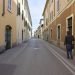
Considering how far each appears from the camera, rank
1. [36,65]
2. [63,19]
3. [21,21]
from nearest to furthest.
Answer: [36,65] → [63,19] → [21,21]

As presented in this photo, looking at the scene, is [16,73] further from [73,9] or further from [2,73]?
[73,9]

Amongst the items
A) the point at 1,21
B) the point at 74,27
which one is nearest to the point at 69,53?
the point at 74,27

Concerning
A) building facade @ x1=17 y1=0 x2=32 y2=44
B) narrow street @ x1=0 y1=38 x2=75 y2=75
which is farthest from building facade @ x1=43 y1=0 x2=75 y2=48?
building facade @ x1=17 y1=0 x2=32 y2=44

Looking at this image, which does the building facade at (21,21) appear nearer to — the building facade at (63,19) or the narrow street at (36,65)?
the building facade at (63,19)

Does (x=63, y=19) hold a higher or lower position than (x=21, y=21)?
lower

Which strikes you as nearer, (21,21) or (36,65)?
(36,65)

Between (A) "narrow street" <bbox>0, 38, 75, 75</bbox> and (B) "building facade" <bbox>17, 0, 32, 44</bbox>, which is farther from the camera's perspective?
(B) "building facade" <bbox>17, 0, 32, 44</bbox>

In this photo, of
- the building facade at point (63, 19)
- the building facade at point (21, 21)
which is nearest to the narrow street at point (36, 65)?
the building facade at point (63, 19)

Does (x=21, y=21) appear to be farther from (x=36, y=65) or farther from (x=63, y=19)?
(x=36, y=65)

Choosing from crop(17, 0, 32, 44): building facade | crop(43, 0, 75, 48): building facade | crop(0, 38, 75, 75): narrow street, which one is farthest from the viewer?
crop(17, 0, 32, 44): building facade

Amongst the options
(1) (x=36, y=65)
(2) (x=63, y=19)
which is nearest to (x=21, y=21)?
(2) (x=63, y=19)

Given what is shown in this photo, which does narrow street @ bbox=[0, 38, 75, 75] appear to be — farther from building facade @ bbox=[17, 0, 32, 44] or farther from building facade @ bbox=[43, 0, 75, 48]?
building facade @ bbox=[17, 0, 32, 44]

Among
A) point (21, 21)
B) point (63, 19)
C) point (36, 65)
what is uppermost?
point (21, 21)

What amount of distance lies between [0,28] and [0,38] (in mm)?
774
